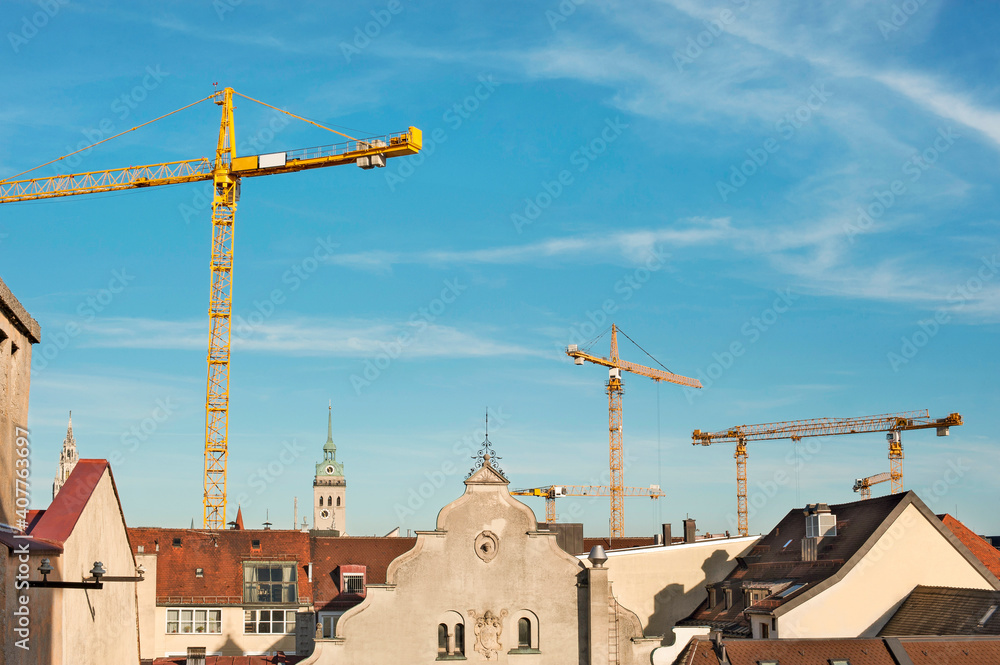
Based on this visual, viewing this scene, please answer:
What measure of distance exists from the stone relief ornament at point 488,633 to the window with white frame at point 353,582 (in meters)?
27.4

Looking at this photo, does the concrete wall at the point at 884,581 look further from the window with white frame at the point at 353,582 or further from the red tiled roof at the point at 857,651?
the window with white frame at the point at 353,582

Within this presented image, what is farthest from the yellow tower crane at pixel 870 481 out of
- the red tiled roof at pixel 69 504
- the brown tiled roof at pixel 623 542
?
the red tiled roof at pixel 69 504

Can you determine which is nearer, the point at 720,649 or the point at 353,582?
the point at 720,649

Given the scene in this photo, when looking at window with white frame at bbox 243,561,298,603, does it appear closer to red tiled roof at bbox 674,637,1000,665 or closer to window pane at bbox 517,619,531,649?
window pane at bbox 517,619,531,649

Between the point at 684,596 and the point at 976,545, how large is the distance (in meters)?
16.5

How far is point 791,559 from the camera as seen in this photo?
5672cm

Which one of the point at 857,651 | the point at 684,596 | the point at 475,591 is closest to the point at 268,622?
the point at 684,596

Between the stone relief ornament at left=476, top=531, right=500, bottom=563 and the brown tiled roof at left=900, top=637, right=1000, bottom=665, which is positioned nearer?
the brown tiled roof at left=900, top=637, right=1000, bottom=665

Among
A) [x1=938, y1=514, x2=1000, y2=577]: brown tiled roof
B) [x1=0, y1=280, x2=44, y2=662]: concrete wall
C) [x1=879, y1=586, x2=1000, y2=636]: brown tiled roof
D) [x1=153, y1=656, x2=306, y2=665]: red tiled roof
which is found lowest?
[x1=153, y1=656, x2=306, y2=665]: red tiled roof

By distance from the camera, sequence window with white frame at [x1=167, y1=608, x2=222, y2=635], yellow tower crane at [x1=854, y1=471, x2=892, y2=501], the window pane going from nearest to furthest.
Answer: the window pane < window with white frame at [x1=167, y1=608, x2=222, y2=635] < yellow tower crane at [x1=854, y1=471, x2=892, y2=501]

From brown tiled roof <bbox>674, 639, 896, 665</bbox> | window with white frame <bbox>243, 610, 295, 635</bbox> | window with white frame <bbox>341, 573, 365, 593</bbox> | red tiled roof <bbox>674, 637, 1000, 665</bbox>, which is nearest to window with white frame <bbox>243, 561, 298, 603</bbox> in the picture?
window with white frame <bbox>243, 610, 295, 635</bbox>

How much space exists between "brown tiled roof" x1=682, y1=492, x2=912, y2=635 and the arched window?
15.8 metres

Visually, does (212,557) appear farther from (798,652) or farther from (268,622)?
(798,652)

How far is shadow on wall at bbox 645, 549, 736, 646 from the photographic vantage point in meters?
63.2
